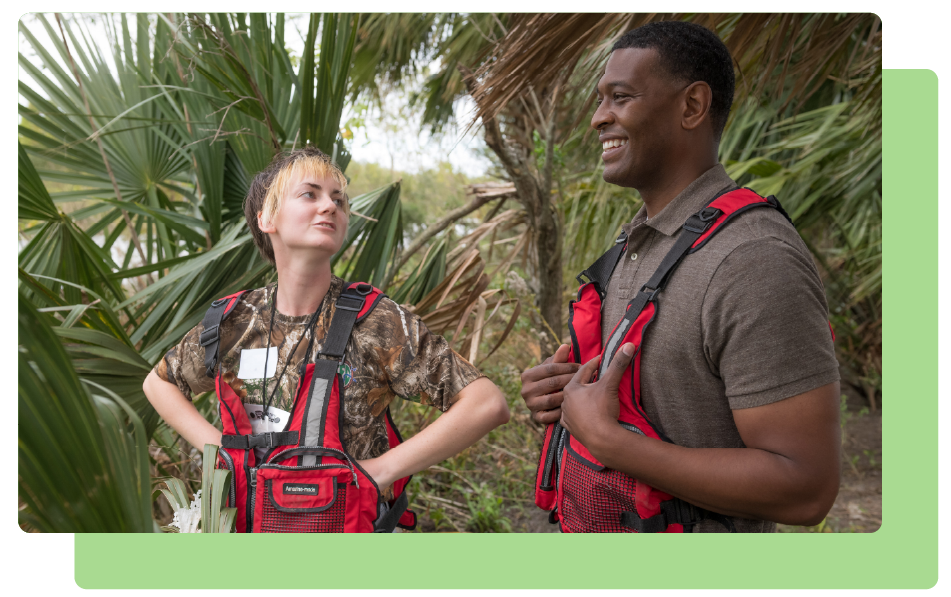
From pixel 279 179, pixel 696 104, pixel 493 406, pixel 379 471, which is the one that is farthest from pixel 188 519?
pixel 696 104

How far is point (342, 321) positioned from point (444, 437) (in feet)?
1.11

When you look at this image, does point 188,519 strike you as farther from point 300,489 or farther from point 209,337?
point 209,337

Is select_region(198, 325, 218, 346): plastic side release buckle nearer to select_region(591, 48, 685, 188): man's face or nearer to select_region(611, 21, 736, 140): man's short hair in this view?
select_region(591, 48, 685, 188): man's face

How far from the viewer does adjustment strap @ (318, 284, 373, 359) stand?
132 centimetres

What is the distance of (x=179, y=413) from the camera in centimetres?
145

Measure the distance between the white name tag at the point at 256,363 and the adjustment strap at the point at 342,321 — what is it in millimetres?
134

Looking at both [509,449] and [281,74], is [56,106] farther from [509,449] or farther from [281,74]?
[509,449]

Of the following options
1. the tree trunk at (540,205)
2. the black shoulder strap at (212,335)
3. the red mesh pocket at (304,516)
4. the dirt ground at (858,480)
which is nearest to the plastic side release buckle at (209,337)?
the black shoulder strap at (212,335)

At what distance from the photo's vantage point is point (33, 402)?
2.37 ft

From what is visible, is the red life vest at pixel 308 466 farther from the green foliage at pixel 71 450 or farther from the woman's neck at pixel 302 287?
the green foliage at pixel 71 450

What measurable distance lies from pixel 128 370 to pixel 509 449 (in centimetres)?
250

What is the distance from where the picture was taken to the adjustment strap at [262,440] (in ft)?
4.26

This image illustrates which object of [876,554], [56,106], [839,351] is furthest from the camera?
[839,351]

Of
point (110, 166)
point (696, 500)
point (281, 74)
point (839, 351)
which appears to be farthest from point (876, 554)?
point (839, 351)
